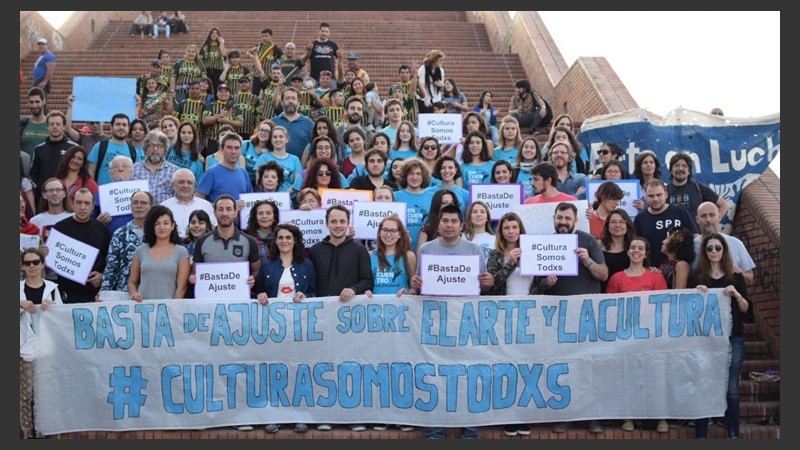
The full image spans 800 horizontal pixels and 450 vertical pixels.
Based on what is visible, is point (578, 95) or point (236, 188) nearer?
point (236, 188)

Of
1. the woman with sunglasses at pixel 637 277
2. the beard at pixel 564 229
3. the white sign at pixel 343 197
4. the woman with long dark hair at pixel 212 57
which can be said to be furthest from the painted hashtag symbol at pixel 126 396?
the woman with long dark hair at pixel 212 57

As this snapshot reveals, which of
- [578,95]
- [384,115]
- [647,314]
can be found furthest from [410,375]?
[578,95]

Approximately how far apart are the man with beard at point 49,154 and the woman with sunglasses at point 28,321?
303 cm

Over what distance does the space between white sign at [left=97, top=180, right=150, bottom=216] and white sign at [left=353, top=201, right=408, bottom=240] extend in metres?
2.12

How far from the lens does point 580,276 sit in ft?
35.2

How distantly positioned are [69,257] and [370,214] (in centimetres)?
267

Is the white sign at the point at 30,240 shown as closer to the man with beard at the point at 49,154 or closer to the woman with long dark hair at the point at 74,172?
the woman with long dark hair at the point at 74,172

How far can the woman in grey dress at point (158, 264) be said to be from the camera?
1068 centimetres

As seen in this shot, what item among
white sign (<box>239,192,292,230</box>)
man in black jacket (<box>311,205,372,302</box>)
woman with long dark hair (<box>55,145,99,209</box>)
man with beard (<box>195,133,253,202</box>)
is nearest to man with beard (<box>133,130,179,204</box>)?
man with beard (<box>195,133,253,202</box>)

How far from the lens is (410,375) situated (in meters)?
10.6

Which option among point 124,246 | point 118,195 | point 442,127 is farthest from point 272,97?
point 124,246

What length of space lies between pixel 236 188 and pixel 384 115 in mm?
4293

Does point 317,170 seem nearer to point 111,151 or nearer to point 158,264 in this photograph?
point 158,264

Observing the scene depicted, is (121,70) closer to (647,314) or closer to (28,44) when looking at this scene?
(28,44)
